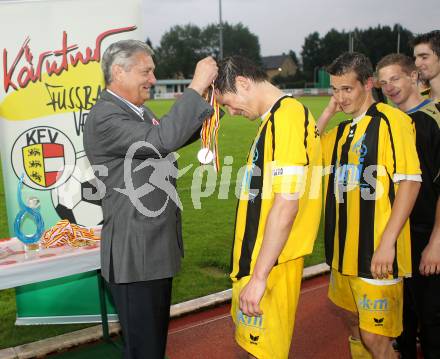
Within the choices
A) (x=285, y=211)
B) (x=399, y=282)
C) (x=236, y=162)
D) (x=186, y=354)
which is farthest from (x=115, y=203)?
(x=236, y=162)

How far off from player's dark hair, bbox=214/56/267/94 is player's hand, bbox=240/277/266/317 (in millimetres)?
858

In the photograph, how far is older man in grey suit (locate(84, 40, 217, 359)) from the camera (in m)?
2.20

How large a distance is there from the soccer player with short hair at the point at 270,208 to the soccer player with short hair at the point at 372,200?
1.33 feet

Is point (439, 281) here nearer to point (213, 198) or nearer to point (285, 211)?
point (285, 211)

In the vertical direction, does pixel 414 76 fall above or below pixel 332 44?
below

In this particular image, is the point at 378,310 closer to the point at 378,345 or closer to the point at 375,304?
the point at 375,304

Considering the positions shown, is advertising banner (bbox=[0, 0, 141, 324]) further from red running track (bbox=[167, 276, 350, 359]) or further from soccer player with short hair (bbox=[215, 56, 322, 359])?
soccer player with short hair (bbox=[215, 56, 322, 359])

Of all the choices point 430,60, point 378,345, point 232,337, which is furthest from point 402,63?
point 232,337

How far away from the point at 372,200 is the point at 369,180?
4.4 inches

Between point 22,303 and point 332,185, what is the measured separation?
117 inches

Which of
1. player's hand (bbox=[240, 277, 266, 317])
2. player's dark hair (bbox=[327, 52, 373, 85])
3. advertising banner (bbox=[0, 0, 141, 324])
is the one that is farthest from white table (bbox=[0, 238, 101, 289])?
player's dark hair (bbox=[327, 52, 373, 85])

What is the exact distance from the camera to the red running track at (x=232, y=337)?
3.66 metres

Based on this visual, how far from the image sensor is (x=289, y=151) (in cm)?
197

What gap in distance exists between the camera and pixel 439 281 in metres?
2.88
